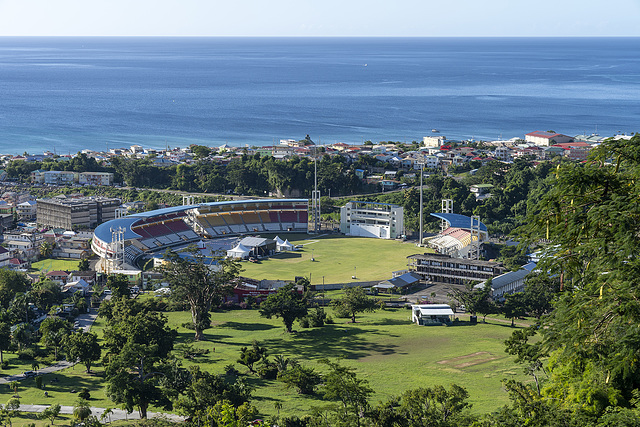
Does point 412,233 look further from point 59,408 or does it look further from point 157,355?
point 59,408

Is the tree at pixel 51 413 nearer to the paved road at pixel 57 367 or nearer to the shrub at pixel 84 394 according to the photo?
the shrub at pixel 84 394

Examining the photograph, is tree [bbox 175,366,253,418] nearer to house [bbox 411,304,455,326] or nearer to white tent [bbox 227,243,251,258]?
house [bbox 411,304,455,326]

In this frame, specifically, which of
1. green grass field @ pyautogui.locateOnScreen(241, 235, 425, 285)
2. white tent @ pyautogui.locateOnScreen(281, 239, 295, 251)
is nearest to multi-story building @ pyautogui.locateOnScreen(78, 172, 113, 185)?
green grass field @ pyautogui.locateOnScreen(241, 235, 425, 285)

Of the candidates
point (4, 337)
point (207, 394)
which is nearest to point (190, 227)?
point (4, 337)

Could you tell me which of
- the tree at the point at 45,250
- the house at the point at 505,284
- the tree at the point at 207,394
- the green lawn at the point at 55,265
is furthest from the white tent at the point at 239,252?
the tree at the point at 207,394

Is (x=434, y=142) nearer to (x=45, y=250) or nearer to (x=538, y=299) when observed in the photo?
(x=45, y=250)

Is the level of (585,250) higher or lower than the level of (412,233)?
higher

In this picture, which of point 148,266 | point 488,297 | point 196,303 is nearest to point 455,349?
point 488,297
